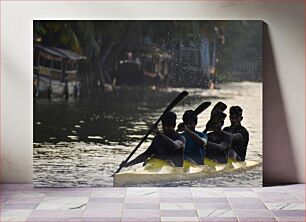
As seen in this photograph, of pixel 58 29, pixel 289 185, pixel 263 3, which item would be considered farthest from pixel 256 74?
pixel 58 29

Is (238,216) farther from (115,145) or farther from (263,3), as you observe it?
(263,3)

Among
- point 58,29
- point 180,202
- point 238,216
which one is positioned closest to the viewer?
point 238,216

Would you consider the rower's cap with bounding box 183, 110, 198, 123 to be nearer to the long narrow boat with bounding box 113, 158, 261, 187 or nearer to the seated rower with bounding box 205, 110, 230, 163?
the seated rower with bounding box 205, 110, 230, 163

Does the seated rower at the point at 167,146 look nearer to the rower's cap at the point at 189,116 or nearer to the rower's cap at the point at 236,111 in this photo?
the rower's cap at the point at 189,116

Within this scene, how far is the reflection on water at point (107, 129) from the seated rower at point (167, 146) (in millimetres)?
75

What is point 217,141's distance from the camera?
18.8 feet

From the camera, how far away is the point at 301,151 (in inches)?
231

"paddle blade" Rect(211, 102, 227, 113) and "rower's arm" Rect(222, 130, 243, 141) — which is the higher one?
"paddle blade" Rect(211, 102, 227, 113)

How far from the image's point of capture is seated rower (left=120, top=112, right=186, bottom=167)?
5719 mm

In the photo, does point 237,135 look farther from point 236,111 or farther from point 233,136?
Answer: point 236,111

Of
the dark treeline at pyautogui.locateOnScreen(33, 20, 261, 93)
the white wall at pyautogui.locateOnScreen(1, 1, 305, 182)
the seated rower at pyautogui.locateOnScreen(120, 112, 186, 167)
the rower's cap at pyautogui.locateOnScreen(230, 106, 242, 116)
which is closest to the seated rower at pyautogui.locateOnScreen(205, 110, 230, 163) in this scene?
the rower's cap at pyautogui.locateOnScreen(230, 106, 242, 116)

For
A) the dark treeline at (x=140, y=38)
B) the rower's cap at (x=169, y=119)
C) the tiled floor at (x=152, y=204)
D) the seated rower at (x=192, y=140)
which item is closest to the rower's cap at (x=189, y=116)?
the seated rower at (x=192, y=140)

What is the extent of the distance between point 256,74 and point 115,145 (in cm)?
151

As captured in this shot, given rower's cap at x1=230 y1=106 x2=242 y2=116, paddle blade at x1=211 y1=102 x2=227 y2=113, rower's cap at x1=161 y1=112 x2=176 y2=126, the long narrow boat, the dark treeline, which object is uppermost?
the dark treeline
